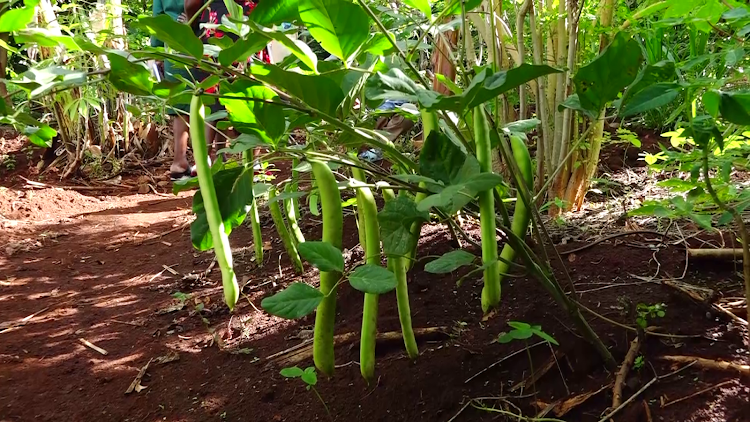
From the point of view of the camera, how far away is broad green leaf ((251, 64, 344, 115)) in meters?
0.61

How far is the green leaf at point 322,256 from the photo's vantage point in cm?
67

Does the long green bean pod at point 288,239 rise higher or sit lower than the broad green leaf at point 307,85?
lower

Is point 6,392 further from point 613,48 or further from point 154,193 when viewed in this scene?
point 154,193

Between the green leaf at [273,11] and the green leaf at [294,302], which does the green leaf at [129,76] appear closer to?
the green leaf at [273,11]

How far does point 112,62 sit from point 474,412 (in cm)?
73

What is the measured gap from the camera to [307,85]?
62cm

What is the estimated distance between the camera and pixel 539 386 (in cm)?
92

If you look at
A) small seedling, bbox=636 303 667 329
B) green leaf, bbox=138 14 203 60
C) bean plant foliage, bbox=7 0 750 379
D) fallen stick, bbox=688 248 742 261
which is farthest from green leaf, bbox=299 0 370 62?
fallen stick, bbox=688 248 742 261

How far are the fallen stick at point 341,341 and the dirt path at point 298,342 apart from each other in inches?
0.8

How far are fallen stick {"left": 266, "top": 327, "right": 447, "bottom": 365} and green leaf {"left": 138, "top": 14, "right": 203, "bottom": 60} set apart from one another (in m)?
0.75

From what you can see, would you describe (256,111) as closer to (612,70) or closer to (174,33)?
(174,33)

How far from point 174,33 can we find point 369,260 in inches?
15.7

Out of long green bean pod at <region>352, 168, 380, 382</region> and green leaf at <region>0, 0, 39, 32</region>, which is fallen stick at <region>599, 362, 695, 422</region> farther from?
green leaf at <region>0, 0, 39, 32</region>

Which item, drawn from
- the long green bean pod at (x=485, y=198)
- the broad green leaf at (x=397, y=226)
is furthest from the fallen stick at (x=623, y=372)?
the broad green leaf at (x=397, y=226)
